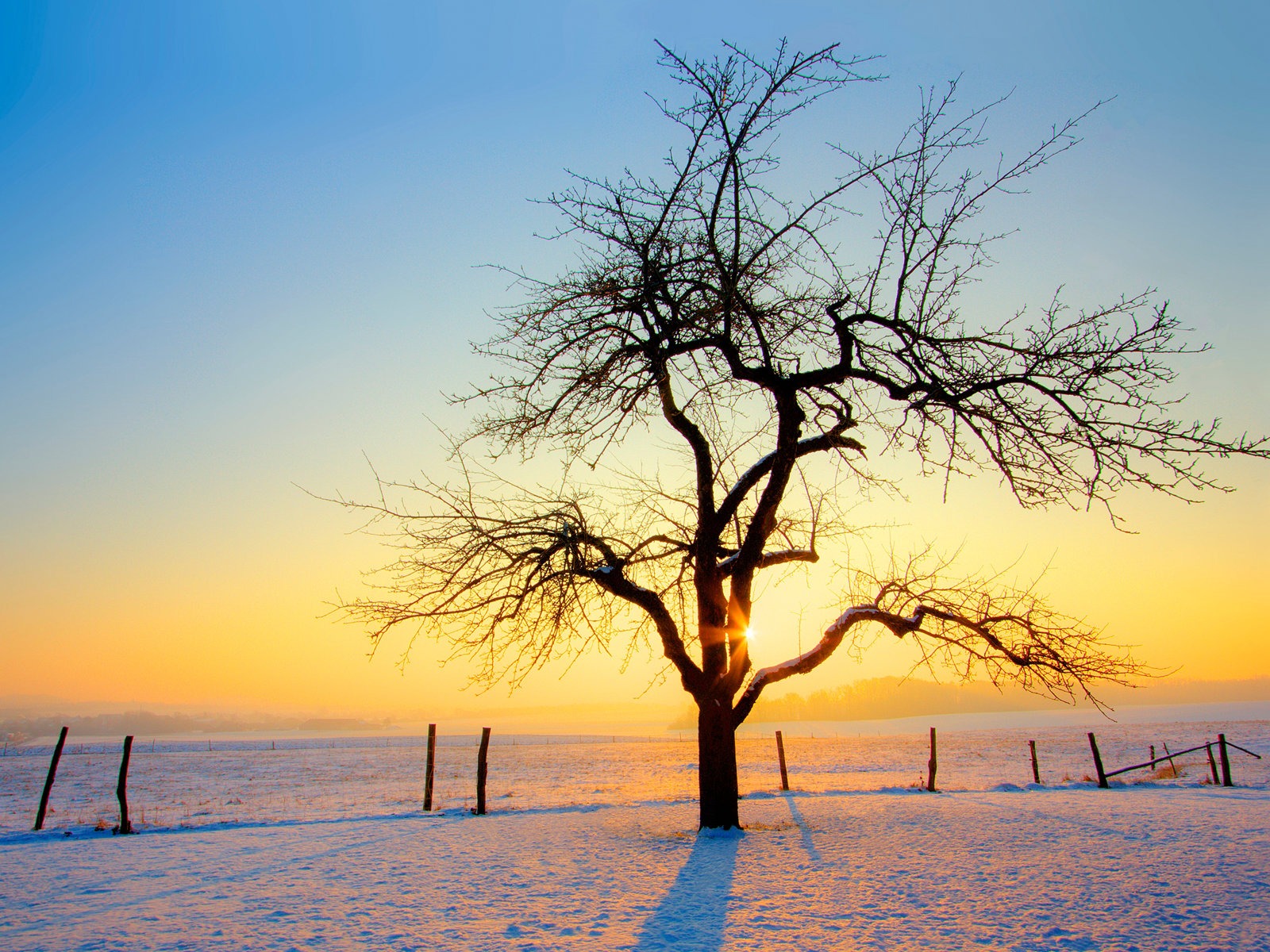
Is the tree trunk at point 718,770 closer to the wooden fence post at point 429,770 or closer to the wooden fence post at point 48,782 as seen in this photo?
the wooden fence post at point 429,770

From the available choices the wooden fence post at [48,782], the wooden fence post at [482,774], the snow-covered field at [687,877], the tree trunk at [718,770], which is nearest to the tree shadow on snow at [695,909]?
the snow-covered field at [687,877]

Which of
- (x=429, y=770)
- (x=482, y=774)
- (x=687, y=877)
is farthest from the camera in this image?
(x=429, y=770)

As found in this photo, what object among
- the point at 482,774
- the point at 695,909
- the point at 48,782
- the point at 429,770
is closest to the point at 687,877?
the point at 695,909

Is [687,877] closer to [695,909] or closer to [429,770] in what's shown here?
[695,909]

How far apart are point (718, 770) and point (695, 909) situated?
431 centimetres

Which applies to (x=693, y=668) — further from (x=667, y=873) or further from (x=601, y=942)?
(x=601, y=942)

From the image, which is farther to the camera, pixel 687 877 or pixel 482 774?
pixel 482 774

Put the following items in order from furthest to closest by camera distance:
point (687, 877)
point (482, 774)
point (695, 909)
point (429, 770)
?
point (429, 770)
point (482, 774)
point (687, 877)
point (695, 909)

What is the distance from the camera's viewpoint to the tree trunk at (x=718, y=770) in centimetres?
1061

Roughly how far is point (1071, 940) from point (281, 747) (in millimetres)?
85167

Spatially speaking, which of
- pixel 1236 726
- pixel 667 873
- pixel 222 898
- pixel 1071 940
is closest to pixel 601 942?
pixel 667 873

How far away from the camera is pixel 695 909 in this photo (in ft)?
21.2

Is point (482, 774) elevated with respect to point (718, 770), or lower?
lower

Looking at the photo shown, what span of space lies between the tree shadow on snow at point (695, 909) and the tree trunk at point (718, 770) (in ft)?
5.06
